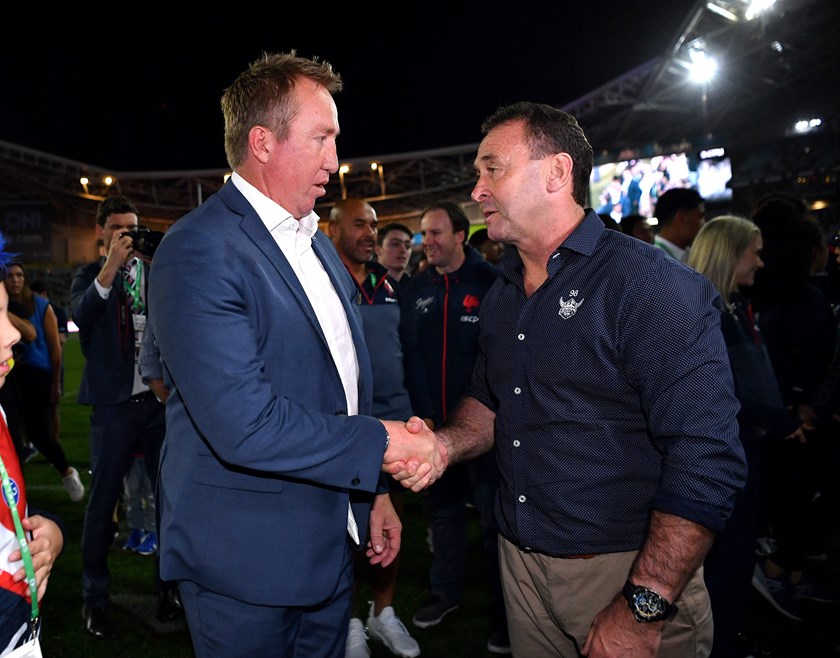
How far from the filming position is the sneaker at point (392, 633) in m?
3.72

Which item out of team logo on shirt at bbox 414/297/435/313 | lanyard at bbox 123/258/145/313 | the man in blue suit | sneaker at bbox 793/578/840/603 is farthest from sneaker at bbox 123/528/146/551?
sneaker at bbox 793/578/840/603

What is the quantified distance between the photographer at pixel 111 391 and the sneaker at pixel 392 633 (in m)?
1.30

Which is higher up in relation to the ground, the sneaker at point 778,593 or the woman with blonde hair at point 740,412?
the woman with blonde hair at point 740,412

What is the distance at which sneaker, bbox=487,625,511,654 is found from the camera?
3719mm

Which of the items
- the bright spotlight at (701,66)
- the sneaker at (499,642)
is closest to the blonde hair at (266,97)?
the sneaker at (499,642)

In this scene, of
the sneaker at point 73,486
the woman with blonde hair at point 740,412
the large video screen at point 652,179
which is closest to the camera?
the woman with blonde hair at point 740,412

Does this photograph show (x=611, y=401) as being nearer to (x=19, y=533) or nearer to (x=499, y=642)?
(x=19, y=533)

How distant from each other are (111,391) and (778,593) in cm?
435

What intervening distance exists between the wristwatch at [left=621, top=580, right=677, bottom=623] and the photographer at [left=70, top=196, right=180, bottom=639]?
123 inches

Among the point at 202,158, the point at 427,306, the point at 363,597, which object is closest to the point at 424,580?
the point at 363,597

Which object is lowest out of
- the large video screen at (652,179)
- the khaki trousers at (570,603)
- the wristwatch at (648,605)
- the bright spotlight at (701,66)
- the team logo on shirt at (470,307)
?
the khaki trousers at (570,603)

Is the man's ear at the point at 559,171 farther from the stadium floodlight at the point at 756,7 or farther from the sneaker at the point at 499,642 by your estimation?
the stadium floodlight at the point at 756,7

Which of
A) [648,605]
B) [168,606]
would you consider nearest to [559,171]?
[648,605]

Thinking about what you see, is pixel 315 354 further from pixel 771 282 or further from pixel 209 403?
pixel 771 282
